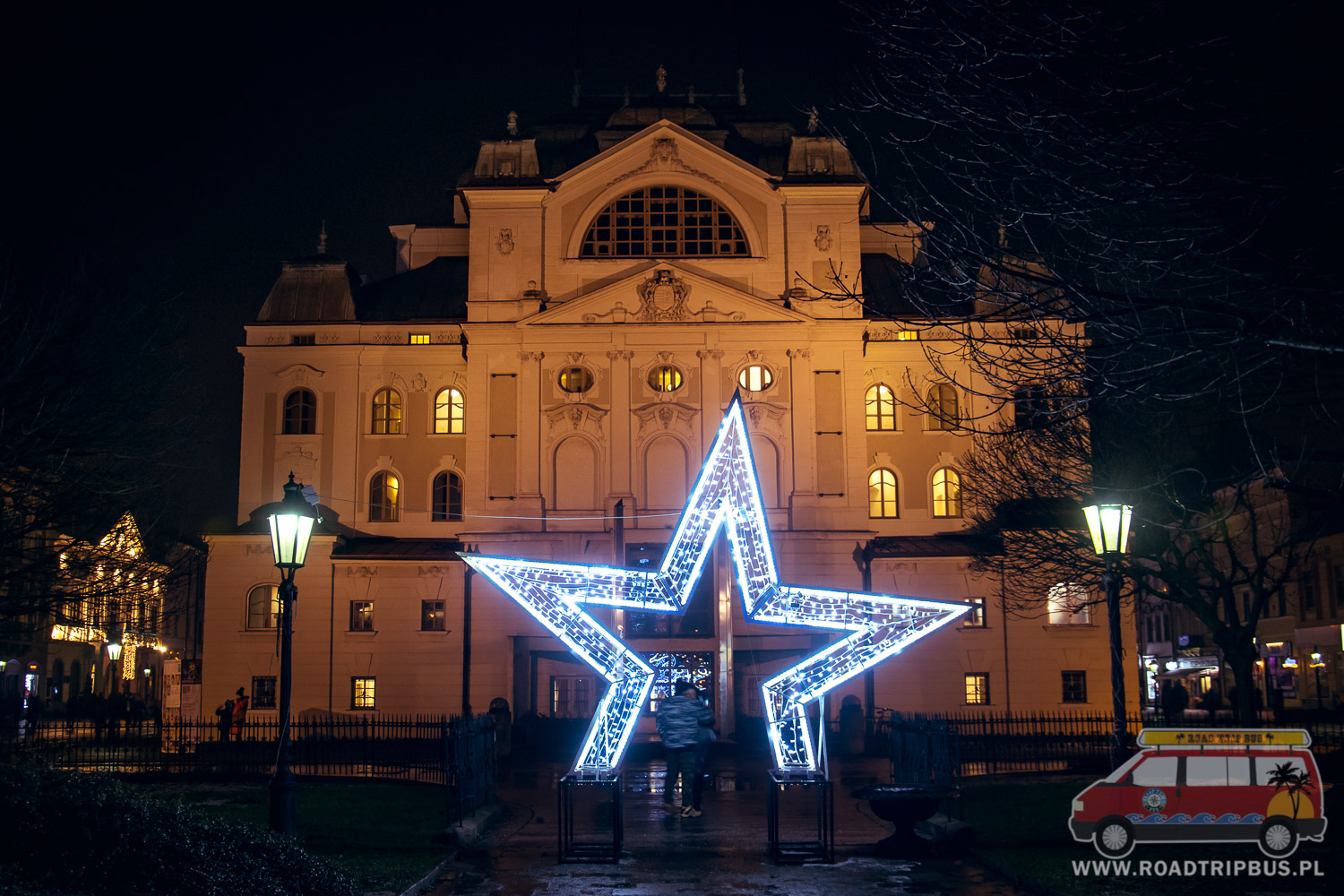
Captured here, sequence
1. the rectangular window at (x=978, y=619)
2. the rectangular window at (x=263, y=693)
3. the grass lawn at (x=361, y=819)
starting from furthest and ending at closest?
the rectangular window at (x=978, y=619), the rectangular window at (x=263, y=693), the grass lawn at (x=361, y=819)

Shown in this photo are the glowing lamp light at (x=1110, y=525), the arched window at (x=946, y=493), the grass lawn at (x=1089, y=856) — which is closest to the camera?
the grass lawn at (x=1089, y=856)

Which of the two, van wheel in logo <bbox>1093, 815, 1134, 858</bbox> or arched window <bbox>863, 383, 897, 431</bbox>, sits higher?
arched window <bbox>863, 383, 897, 431</bbox>

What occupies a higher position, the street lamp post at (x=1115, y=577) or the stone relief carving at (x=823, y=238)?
the stone relief carving at (x=823, y=238)

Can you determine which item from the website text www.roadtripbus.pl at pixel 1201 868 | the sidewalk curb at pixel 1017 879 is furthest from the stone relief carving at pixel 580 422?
the website text www.roadtripbus.pl at pixel 1201 868

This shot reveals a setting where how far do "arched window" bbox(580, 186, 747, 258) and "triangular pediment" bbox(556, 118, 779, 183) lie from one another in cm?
86

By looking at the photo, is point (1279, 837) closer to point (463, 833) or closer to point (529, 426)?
point (463, 833)

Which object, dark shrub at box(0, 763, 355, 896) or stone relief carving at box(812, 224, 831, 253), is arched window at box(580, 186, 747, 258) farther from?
dark shrub at box(0, 763, 355, 896)

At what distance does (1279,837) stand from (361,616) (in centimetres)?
3527

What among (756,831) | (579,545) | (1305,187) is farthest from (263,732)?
(1305,187)

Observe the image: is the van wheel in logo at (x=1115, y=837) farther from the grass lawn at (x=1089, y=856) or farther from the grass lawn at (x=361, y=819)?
the grass lawn at (x=361, y=819)

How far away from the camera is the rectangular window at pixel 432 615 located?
43875mm

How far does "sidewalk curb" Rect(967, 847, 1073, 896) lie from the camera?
506 inches

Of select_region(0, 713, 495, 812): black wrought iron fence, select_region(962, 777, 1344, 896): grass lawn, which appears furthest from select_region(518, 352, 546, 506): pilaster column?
select_region(962, 777, 1344, 896): grass lawn

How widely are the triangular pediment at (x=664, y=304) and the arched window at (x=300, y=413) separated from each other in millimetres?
9110
